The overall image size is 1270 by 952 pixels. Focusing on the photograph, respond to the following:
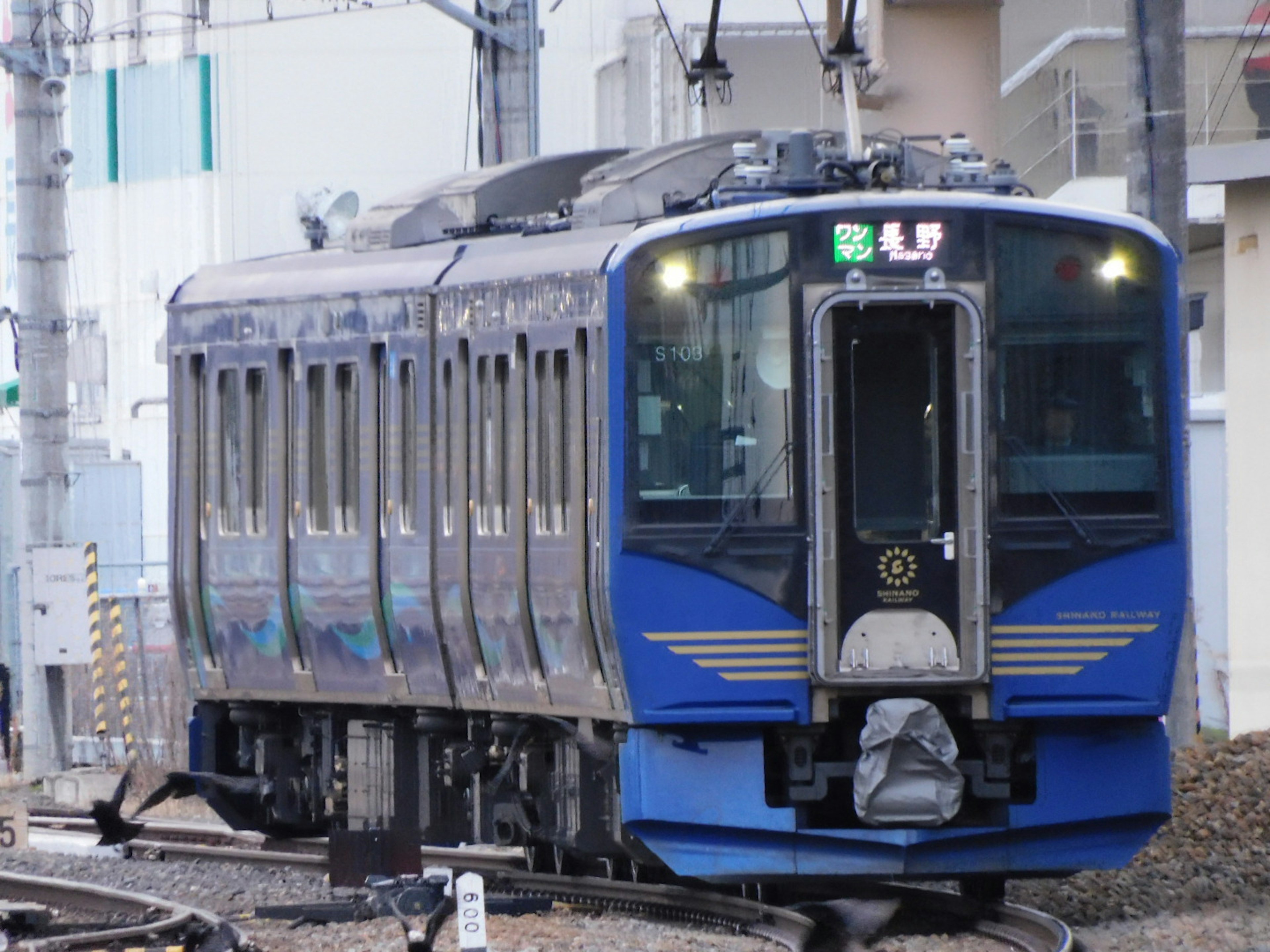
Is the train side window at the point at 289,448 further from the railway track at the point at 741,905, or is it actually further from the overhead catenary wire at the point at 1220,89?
the overhead catenary wire at the point at 1220,89

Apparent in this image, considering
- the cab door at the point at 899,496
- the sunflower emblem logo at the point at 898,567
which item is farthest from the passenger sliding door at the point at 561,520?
the sunflower emblem logo at the point at 898,567

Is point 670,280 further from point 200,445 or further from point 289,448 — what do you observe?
point 200,445

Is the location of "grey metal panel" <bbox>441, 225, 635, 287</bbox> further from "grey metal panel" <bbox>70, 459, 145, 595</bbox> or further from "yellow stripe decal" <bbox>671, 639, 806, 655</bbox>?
"grey metal panel" <bbox>70, 459, 145, 595</bbox>

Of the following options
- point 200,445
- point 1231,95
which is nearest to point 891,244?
point 200,445

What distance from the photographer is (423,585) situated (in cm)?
1185

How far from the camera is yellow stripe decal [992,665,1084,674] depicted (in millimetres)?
10203

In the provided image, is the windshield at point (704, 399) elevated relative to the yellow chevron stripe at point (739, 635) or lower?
elevated

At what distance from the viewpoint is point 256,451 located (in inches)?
518

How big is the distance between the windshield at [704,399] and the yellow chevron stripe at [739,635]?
0.45m

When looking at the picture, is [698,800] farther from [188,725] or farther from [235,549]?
[188,725]

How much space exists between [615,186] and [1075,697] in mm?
3173

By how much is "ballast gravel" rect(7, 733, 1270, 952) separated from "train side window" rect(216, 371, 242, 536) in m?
1.98

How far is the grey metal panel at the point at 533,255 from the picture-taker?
10586 millimetres

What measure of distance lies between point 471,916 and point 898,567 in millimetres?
2653
